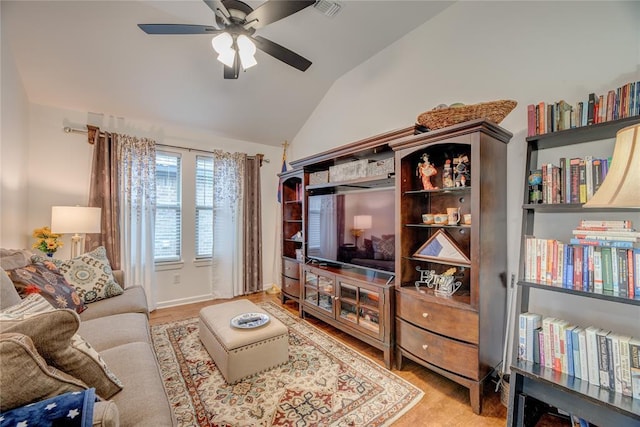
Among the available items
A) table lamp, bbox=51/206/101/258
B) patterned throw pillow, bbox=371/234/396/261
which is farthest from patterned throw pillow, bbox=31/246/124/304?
patterned throw pillow, bbox=371/234/396/261

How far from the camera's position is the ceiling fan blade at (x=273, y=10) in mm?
1561

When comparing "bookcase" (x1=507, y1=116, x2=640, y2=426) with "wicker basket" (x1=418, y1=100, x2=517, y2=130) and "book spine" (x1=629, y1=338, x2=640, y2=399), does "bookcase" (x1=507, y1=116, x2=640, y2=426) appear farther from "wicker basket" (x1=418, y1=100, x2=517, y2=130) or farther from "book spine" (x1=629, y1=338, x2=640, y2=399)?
"wicker basket" (x1=418, y1=100, x2=517, y2=130)

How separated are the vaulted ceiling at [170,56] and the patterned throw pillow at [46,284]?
6.56 feet

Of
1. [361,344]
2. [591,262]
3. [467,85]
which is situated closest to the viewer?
[591,262]

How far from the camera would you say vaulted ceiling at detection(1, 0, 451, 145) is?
2350 mm

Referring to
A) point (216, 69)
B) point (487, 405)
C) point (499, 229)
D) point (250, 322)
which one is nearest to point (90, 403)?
point (250, 322)

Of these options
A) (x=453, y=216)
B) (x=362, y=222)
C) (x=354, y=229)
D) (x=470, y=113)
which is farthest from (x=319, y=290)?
(x=470, y=113)

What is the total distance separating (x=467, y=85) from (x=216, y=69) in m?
2.65

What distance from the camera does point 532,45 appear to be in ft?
6.35

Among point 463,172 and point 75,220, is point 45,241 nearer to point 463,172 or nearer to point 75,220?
point 75,220

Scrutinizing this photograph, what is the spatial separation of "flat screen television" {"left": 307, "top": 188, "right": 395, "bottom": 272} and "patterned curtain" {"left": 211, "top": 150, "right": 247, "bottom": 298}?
1.40 meters

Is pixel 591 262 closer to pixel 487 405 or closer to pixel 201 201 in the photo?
pixel 487 405

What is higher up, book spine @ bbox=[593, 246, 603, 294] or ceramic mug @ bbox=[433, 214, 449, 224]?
ceramic mug @ bbox=[433, 214, 449, 224]

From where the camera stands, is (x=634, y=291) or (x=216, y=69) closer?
(x=634, y=291)
